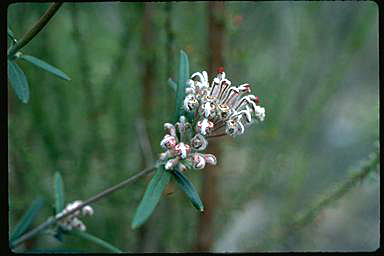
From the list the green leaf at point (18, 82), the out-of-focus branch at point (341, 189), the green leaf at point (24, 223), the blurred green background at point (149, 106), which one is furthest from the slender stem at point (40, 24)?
the out-of-focus branch at point (341, 189)

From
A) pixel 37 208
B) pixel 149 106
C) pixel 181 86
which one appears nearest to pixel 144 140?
pixel 149 106

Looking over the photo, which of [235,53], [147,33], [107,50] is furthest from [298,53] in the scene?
[107,50]

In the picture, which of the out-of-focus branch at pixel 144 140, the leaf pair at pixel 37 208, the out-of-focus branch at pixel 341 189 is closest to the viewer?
the leaf pair at pixel 37 208

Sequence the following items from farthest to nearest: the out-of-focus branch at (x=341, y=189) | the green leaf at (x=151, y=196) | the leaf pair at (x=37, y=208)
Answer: the out-of-focus branch at (x=341, y=189), the leaf pair at (x=37, y=208), the green leaf at (x=151, y=196)

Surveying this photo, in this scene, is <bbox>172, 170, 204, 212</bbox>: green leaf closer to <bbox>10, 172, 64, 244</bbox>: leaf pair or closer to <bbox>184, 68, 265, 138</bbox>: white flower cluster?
<bbox>184, 68, 265, 138</bbox>: white flower cluster

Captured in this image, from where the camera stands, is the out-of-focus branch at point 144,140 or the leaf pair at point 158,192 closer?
the leaf pair at point 158,192

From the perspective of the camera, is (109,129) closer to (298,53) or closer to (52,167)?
(52,167)

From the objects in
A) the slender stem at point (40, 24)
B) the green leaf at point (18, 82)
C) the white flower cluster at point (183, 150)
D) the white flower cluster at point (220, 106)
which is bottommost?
the white flower cluster at point (183, 150)

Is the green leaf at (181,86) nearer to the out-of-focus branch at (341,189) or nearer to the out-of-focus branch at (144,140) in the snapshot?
the out-of-focus branch at (341,189)

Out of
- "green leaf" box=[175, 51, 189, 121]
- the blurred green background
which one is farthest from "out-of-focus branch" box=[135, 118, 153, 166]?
"green leaf" box=[175, 51, 189, 121]
